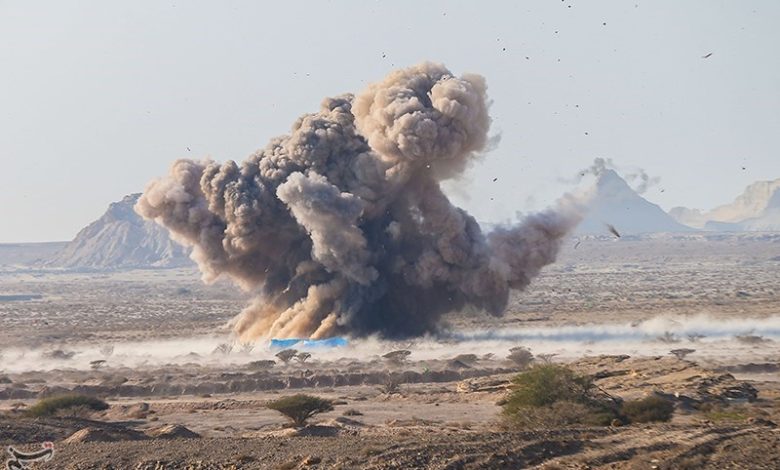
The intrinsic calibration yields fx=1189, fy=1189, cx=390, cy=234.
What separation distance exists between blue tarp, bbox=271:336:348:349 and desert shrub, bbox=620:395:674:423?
37.7 meters

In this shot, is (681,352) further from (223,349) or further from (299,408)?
(299,408)

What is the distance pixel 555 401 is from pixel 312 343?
3815 cm

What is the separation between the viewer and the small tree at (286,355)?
7162 cm

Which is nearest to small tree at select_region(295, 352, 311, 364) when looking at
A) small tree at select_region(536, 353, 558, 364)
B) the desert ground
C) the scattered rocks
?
the desert ground

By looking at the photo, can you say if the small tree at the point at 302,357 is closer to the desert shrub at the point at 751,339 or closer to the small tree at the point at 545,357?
the small tree at the point at 545,357

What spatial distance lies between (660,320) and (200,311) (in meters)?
70.2

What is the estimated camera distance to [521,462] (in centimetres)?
2650

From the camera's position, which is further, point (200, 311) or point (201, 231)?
point (200, 311)

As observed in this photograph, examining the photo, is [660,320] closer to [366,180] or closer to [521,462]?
[366,180]

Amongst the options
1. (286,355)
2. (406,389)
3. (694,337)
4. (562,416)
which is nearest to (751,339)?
(694,337)

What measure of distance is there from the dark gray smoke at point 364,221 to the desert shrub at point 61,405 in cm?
2563

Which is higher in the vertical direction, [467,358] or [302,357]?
[302,357]

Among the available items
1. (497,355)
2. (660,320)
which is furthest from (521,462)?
(660,320)

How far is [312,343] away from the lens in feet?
249
